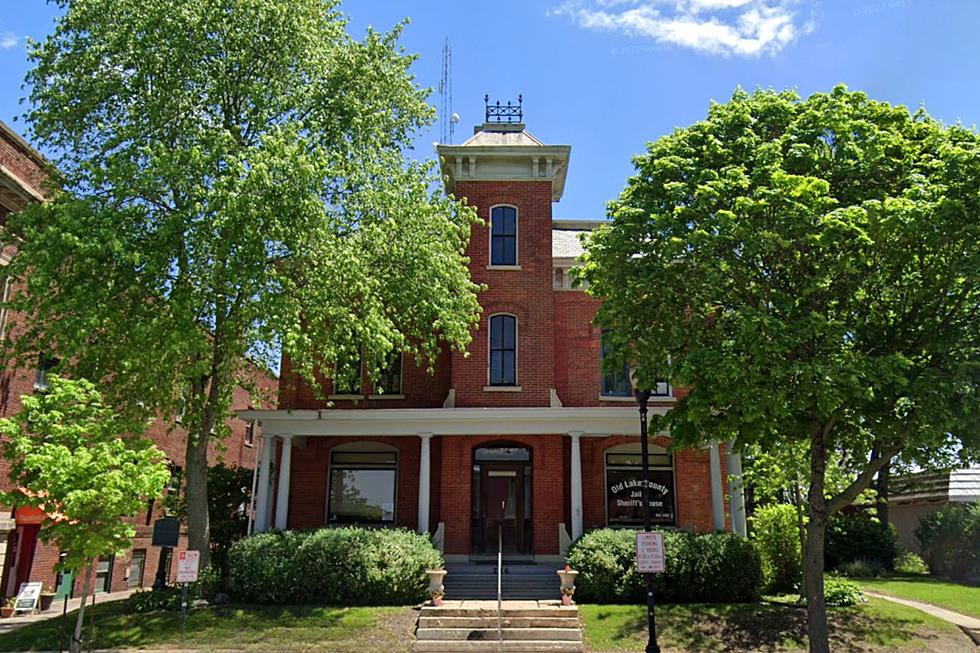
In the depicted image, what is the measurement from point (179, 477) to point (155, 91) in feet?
53.5

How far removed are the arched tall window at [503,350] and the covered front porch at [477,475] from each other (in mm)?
1875

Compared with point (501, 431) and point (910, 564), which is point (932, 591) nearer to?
point (910, 564)

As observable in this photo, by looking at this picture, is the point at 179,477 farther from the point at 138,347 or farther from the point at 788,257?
the point at 788,257

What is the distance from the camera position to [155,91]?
56.3 ft

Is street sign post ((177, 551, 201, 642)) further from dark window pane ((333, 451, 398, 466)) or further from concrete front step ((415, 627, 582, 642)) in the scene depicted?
dark window pane ((333, 451, 398, 466))

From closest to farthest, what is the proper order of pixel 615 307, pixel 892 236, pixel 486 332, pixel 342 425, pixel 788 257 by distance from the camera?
pixel 892 236 < pixel 788 257 < pixel 615 307 < pixel 342 425 < pixel 486 332

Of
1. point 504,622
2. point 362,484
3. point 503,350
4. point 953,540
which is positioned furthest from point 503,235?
point 953,540

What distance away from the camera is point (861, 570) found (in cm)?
2556

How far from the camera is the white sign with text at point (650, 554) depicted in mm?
13359

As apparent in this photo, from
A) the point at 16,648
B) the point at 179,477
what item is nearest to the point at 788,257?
the point at 16,648

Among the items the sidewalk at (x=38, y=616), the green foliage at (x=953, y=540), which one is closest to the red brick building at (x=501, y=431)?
the sidewalk at (x=38, y=616)

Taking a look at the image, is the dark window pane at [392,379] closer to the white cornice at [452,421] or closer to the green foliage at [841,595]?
the white cornice at [452,421]

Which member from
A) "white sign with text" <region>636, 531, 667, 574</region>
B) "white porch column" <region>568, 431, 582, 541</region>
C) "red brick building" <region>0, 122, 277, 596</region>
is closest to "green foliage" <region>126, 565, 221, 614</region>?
"red brick building" <region>0, 122, 277, 596</region>

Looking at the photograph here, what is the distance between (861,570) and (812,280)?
55.6ft
